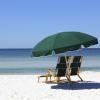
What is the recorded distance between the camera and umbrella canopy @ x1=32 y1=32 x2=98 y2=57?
11.6m

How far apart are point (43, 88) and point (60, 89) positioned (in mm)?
550

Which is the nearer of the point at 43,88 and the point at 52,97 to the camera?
the point at 52,97

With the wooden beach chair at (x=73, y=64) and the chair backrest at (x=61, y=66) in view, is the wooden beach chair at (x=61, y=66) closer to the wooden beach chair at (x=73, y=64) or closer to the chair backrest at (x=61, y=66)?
the chair backrest at (x=61, y=66)

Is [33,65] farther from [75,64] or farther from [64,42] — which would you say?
[64,42]

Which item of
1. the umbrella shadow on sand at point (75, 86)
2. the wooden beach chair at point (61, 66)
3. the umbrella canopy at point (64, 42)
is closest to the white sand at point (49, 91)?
the umbrella shadow on sand at point (75, 86)

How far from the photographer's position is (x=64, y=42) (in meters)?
11.7

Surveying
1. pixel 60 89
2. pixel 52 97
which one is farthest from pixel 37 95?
pixel 60 89

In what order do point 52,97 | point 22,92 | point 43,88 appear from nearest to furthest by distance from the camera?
point 52,97, point 22,92, point 43,88

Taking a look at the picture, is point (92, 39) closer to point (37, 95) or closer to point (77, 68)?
point (77, 68)

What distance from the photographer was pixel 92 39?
11961 mm

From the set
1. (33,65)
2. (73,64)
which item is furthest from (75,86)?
(33,65)

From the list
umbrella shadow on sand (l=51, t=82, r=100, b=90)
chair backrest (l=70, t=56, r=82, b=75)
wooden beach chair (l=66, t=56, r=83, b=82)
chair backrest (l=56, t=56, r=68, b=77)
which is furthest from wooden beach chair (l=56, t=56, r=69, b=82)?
umbrella shadow on sand (l=51, t=82, r=100, b=90)

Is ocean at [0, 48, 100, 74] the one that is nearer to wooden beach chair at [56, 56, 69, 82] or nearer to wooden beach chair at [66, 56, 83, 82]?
wooden beach chair at [66, 56, 83, 82]

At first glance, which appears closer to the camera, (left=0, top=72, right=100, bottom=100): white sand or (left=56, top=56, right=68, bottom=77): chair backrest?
(left=0, top=72, right=100, bottom=100): white sand
